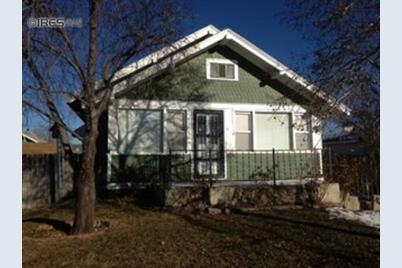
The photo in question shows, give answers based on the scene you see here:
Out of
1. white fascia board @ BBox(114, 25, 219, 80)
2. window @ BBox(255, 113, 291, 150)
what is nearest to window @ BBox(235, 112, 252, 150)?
window @ BBox(255, 113, 291, 150)

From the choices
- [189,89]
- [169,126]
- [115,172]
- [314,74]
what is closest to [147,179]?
[115,172]

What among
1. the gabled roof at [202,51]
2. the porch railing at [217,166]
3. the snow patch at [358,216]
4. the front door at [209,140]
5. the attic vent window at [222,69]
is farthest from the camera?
the attic vent window at [222,69]

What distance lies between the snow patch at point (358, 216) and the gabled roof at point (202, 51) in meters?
3.14

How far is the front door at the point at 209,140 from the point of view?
12258mm

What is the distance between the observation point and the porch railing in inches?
446

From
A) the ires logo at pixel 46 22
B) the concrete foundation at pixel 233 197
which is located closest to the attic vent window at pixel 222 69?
the concrete foundation at pixel 233 197

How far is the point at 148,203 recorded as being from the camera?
10453mm

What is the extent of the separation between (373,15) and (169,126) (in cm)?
701

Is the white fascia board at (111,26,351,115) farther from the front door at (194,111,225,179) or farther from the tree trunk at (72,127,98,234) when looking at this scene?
the tree trunk at (72,127,98,234)

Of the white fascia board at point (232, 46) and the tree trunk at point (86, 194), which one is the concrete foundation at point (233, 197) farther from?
the white fascia board at point (232, 46)

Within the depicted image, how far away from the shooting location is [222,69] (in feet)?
42.0

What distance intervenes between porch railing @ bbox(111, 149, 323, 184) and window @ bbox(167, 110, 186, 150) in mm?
284

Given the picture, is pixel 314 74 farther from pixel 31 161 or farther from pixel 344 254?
pixel 31 161

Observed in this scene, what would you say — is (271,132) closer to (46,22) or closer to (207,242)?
(207,242)
